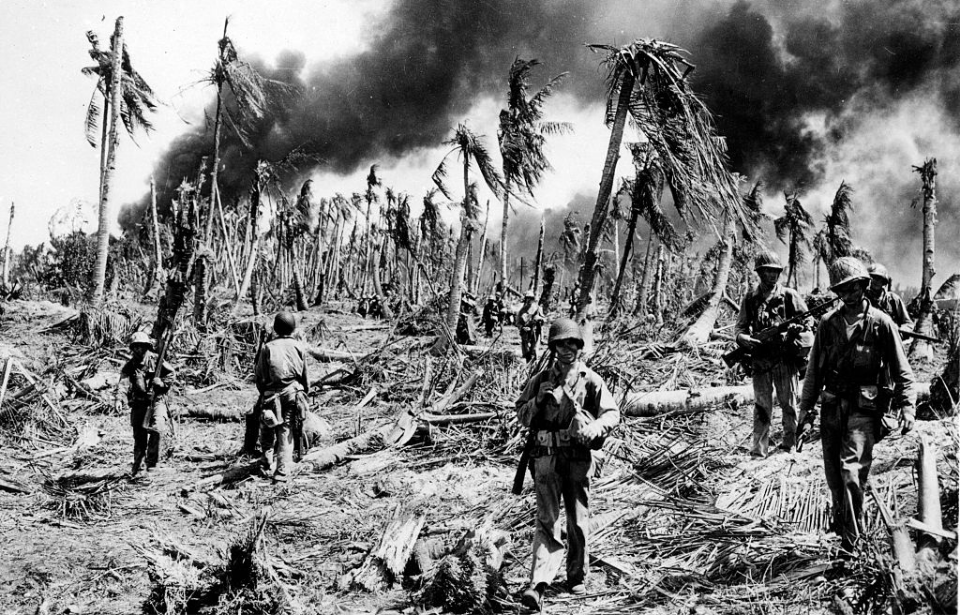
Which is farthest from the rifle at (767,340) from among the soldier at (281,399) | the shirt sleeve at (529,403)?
the soldier at (281,399)

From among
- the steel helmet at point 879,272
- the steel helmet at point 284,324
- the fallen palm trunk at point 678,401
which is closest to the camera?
the steel helmet at point 879,272

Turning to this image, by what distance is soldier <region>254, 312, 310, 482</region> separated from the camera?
7.23 metres

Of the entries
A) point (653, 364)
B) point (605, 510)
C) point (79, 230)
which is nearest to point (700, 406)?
point (653, 364)

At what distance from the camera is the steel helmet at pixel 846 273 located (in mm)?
4293

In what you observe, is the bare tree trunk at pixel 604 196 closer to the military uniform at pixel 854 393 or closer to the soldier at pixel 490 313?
the military uniform at pixel 854 393

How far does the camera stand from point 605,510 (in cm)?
546

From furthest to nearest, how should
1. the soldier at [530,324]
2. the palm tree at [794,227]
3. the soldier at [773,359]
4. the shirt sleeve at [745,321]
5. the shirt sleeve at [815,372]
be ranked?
the palm tree at [794,227] → the soldier at [530,324] → the shirt sleeve at [745,321] → the soldier at [773,359] → the shirt sleeve at [815,372]

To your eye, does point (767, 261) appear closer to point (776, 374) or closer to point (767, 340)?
point (767, 340)

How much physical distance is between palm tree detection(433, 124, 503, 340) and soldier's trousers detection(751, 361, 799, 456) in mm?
9758

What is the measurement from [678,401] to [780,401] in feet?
6.80

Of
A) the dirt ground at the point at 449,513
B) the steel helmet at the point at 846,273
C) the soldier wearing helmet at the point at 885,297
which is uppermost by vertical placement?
the soldier wearing helmet at the point at 885,297

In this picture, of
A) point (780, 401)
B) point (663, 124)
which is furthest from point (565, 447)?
point (663, 124)

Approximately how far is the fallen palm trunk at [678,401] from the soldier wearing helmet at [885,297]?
6.37 ft

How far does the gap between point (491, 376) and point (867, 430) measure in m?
5.80
